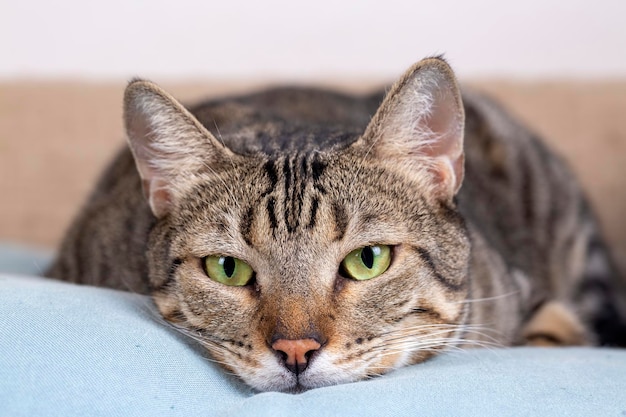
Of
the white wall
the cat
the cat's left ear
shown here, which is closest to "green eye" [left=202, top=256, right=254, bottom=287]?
the cat

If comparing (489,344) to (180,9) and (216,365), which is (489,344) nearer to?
(216,365)

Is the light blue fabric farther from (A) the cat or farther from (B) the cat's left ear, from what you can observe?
(B) the cat's left ear

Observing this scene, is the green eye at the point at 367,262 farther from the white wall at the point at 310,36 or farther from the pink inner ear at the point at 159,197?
the white wall at the point at 310,36

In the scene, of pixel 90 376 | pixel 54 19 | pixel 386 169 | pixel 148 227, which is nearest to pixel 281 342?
pixel 90 376

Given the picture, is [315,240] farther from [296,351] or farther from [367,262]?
[296,351]

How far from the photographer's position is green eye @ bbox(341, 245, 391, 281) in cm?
140

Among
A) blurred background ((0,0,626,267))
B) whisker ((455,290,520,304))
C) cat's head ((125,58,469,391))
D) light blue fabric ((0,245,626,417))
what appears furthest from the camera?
blurred background ((0,0,626,267))

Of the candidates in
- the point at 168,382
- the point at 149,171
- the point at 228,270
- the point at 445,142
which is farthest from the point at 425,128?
the point at 168,382

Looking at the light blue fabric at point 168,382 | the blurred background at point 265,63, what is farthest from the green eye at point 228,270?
the blurred background at point 265,63

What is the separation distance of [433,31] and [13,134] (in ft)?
6.00

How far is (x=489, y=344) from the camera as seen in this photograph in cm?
170

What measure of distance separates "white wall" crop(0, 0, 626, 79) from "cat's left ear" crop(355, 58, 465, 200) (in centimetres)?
178

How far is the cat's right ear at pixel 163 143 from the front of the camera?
4.95 ft

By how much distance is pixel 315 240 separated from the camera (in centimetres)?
137
